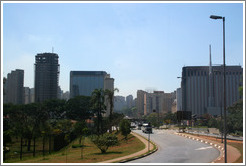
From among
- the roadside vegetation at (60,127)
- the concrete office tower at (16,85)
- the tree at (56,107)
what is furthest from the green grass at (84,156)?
the concrete office tower at (16,85)

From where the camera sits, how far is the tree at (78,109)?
102 metres

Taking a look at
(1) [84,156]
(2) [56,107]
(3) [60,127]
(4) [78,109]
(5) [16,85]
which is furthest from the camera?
(5) [16,85]

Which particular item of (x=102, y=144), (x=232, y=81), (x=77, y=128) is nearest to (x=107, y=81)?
(x=232, y=81)

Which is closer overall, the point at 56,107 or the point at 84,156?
the point at 84,156

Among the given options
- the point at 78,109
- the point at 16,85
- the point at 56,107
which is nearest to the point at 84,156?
the point at 78,109

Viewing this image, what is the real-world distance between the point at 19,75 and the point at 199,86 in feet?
359

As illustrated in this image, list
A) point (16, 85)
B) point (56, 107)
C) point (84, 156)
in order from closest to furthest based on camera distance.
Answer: point (84, 156) < point (56, 107) < point (16, 85)

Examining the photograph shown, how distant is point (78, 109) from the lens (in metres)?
102

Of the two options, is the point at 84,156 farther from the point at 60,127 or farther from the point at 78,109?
the point at 78,109

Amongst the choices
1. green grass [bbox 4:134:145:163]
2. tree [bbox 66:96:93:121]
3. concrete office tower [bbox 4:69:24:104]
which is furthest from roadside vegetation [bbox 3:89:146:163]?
concrete office tower [bbox 4:69:24:104]

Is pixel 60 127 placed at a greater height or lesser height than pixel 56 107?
lesser

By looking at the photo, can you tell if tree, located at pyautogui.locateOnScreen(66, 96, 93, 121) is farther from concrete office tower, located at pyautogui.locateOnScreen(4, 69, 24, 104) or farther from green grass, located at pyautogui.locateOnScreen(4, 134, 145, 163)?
green grass, located at pyautogui.locateOnScreen(4, 134, 145, 163)

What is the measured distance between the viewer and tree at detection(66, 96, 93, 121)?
102 m

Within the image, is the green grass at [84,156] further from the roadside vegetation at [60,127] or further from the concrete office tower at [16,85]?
the concrete office tower at [16,85]
